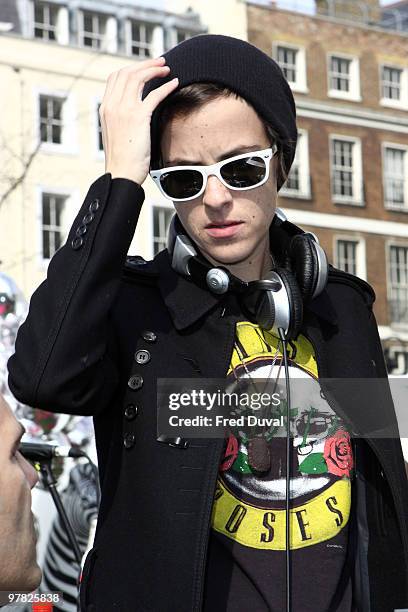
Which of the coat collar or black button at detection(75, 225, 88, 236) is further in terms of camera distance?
the coat collar

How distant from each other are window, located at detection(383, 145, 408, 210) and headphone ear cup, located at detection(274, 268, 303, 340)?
37551 mm

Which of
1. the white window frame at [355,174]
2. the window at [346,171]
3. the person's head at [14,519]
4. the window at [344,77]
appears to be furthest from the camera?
the window at [344,77]

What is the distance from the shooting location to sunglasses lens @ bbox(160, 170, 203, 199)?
2652 mm

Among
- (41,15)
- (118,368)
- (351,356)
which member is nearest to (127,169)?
(118,368)

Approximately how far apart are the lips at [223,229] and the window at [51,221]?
30023 mm

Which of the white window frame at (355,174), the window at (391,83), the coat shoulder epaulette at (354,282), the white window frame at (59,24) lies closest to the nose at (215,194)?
the coat shoulder epaulette at (354,282)

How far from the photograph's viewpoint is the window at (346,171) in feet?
127

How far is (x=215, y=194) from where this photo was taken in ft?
8.63

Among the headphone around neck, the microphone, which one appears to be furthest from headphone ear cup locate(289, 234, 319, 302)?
the microphone

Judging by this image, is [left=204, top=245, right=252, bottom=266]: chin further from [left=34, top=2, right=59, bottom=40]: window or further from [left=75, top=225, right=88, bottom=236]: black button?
[left=34, top=2, right=59, bottom=40]: window

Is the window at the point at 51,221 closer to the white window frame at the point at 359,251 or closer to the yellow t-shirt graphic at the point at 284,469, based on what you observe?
the white window frame at the point at 359,251

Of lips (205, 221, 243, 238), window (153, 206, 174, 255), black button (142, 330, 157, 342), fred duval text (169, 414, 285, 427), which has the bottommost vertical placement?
fred duval text (169, 414, 285, 427)

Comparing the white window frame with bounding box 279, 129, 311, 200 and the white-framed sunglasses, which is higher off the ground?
the white window frame with bounding box 279, 129, 311, 200

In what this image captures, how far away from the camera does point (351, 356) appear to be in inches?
108
